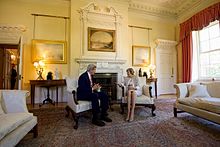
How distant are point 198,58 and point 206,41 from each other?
65 cm

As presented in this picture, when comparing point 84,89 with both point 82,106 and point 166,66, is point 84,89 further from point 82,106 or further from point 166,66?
point 166,66

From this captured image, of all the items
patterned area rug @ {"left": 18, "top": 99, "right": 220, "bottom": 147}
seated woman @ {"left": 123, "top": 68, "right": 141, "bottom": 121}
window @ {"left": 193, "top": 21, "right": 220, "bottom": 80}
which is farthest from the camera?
window @ {"left": 193, "top": 21, "right": 220, "bottom": 80}

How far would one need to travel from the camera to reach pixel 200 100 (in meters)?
2.61

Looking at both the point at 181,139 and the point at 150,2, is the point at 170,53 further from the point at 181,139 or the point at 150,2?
the point at 181,139

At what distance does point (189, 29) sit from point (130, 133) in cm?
481

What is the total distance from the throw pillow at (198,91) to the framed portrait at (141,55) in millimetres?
2711

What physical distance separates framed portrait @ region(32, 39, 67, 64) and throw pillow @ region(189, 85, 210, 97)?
3.77 metres

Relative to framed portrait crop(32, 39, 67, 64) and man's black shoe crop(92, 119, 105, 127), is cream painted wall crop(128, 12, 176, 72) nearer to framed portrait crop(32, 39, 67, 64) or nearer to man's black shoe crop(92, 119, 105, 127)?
framed portrait crop(32, 39, 67, 64)

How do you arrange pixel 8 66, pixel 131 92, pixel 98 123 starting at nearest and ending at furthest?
1. pixel 98 123
2. pixel 131 92
3. pixel 8 66

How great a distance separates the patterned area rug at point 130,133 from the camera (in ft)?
6.24

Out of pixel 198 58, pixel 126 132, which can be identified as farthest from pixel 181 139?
pixel 198 58

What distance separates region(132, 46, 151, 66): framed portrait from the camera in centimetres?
562

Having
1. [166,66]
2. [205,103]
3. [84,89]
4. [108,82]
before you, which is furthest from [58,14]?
[205,103]

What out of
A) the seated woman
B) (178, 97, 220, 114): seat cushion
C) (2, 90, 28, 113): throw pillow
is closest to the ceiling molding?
the seated woman
